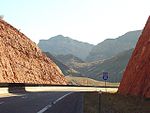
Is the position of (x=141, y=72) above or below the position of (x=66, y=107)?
above

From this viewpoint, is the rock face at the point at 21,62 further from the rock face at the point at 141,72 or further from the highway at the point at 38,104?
the rock face at the point at 141,72

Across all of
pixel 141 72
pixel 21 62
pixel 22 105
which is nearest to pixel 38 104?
pixel 22 105

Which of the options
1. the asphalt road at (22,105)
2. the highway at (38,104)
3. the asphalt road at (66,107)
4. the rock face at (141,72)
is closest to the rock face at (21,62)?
the highway at (38,104)

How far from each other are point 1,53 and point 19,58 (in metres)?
8.93

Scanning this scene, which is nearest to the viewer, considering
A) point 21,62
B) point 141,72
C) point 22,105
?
point 22,105

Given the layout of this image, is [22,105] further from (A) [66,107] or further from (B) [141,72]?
(B) [141,72]

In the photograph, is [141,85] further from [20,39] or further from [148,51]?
[20,39]

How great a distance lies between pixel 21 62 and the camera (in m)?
85.3

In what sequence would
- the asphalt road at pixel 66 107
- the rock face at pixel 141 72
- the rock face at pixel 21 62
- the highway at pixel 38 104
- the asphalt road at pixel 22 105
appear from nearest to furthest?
1. the asphalt road at pixel 22 105
2. the highway at pixel 38 104
3. the asphalt road at pixel 66 107
4. the rock face at pixel 141 72
5. the rock face at pixel 21 62

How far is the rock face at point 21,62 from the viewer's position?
7694 centimetres

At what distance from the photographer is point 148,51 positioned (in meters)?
38.3

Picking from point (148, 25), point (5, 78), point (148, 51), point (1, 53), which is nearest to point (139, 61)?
point (148, 51)

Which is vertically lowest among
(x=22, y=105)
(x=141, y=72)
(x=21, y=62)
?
(x=22, y=105)

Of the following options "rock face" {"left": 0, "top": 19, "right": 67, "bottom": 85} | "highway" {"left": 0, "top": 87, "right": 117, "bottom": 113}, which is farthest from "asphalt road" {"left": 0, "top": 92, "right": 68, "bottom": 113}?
"rock face" {"left": 0, "top": 19, "right": 67, "bottom": 85}
